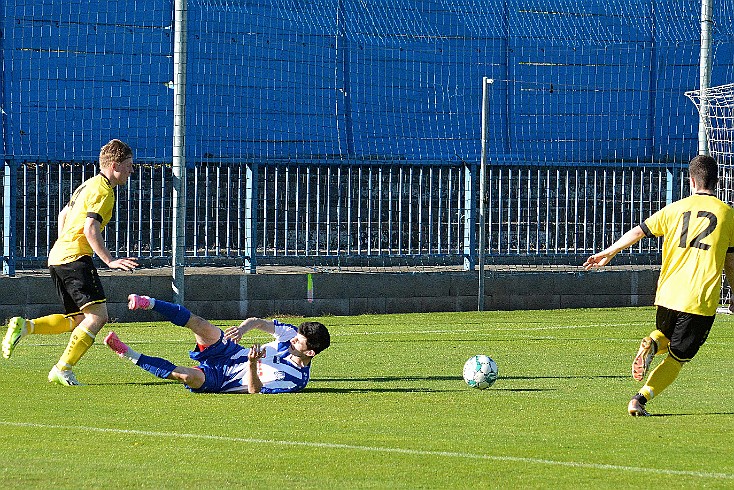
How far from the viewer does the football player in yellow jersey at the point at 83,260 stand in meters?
10.9

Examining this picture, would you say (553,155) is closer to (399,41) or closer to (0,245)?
(399,41)

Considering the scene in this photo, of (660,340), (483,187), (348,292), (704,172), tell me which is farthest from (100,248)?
(483,187)

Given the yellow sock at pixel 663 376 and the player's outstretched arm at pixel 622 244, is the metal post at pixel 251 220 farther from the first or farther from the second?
the yellow sock at pixel 663 376

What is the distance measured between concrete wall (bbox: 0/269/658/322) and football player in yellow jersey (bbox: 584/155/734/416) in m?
9.50

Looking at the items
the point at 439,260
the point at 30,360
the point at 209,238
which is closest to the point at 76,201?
the point at 30,360

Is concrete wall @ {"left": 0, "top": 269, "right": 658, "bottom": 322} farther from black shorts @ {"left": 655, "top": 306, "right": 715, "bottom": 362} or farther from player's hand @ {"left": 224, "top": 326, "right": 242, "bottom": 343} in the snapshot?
black shorts @ {"left": 655, "top": 306, "right": 715, "bottom": 362}

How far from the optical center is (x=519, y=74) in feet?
71.9

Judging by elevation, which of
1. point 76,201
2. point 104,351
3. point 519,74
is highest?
point 519,74

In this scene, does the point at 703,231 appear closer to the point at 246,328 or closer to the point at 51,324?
the point at 246,328

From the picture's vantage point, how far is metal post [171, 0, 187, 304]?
17.3 metres

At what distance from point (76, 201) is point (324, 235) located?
26.9 feet

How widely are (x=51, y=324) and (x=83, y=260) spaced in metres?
0.81

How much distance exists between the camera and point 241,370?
10.5m

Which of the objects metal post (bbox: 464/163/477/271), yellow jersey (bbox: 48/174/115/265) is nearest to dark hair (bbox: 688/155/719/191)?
yellow jersey (bbox: 48/174/115/265)
